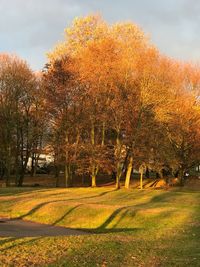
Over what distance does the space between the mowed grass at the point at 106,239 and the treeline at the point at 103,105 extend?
1542 centimetres

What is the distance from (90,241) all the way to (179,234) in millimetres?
4256

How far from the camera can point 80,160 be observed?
136 ft

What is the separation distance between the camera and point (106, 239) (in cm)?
1173

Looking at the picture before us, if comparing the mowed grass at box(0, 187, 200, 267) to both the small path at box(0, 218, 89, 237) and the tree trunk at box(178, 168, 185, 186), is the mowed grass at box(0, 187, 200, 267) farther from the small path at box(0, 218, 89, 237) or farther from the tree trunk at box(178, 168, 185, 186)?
the tree trunk at box(178, 168, 185, 186)

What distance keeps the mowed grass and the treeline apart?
607 inches

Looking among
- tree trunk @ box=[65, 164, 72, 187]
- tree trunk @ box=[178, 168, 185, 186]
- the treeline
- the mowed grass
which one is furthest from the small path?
tree trunk @ box=[178, 168, 185, 186]

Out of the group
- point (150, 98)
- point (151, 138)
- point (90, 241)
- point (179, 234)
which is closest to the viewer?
point (90, 241)

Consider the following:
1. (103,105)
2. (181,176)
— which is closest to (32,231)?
(103,105)

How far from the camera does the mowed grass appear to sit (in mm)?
8812

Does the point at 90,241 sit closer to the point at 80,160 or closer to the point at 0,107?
the point at 80,160

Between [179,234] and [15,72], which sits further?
[15,72]

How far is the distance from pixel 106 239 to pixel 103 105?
2808 cm

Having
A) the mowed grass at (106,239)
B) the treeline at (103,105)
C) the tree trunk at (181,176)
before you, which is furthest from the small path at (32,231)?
the tree trunk at (181,176)

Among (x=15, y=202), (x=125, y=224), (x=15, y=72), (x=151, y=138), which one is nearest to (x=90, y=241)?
(x=125, y=224)
